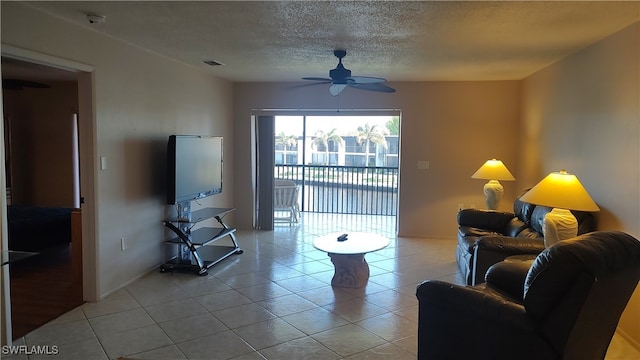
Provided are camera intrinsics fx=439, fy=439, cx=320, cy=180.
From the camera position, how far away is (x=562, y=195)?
123 inches

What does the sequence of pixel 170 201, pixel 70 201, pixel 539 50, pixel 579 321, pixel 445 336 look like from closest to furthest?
pixel 579 321, pixel 445 336, pixel 539 50, pixel 170 201, pixel 70 201

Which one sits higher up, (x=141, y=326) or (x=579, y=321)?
(x=579, y=321)

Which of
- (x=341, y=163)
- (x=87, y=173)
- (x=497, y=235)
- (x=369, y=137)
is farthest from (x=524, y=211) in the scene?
(x=341, y=163)

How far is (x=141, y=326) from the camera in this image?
3186 mm

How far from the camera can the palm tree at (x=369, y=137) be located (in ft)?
27.7

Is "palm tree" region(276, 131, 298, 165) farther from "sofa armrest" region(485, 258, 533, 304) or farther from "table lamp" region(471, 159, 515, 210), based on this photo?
"sofa armrest" region(485, 258, 533, 304)

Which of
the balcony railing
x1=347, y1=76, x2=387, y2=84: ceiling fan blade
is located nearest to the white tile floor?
x1=347, y1=76, x2=387, y2=84: ceiling fan blade

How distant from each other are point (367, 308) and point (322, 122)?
16.6 ft

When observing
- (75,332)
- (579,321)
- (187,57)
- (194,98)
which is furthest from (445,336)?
(194,98)

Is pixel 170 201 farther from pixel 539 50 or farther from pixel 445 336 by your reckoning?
pixel 539 50

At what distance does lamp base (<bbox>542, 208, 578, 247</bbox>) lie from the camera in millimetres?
3225

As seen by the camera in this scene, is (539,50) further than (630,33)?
Yes

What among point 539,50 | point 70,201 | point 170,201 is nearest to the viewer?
point 539,50

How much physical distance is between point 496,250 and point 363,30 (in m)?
2.03
